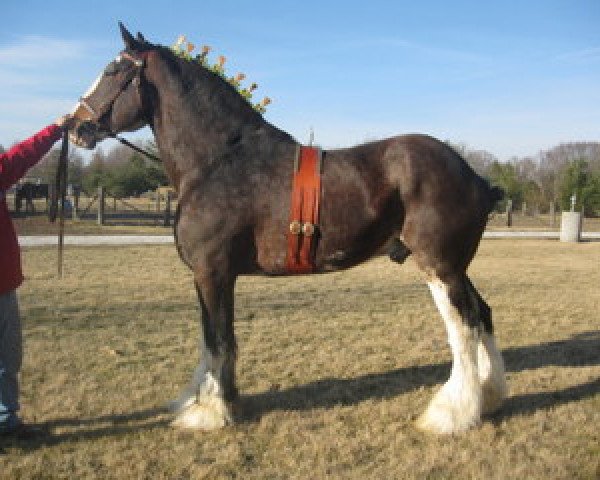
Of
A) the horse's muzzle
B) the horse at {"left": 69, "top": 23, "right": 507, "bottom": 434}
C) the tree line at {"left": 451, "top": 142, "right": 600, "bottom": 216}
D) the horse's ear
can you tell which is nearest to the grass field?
the horse at {"left": 69, "top": 23, "right": 507, "bottom": 434}

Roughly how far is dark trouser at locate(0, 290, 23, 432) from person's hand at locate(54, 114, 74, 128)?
124 cm

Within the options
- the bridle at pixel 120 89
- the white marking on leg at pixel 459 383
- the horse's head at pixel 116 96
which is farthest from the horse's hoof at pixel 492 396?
the bridle at pixel 120 89

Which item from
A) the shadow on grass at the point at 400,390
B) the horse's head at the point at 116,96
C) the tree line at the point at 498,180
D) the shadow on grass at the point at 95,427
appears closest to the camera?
the shadow on grass at the point at 95,427

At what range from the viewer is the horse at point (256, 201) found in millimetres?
4051

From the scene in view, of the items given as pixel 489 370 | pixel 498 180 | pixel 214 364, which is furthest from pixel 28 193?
pixel 498 180

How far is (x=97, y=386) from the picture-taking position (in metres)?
4.97

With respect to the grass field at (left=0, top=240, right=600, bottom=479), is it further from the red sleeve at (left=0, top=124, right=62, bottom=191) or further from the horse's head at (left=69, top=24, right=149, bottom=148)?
the horse's head at (left=69, top=24, right=149, bottom=148)

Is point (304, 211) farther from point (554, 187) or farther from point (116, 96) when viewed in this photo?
point (554, 187)

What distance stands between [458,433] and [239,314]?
13.8 ft

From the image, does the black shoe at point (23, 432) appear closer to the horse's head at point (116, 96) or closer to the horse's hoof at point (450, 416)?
the horse's head at point (116, 96)

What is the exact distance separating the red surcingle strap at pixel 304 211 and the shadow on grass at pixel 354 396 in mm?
1346

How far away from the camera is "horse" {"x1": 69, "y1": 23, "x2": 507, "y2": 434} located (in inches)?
159

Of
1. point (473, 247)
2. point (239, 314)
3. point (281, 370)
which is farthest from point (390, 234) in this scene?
point (239, 314)

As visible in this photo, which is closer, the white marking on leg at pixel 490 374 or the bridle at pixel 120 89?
the bridle at pixel 120 89
